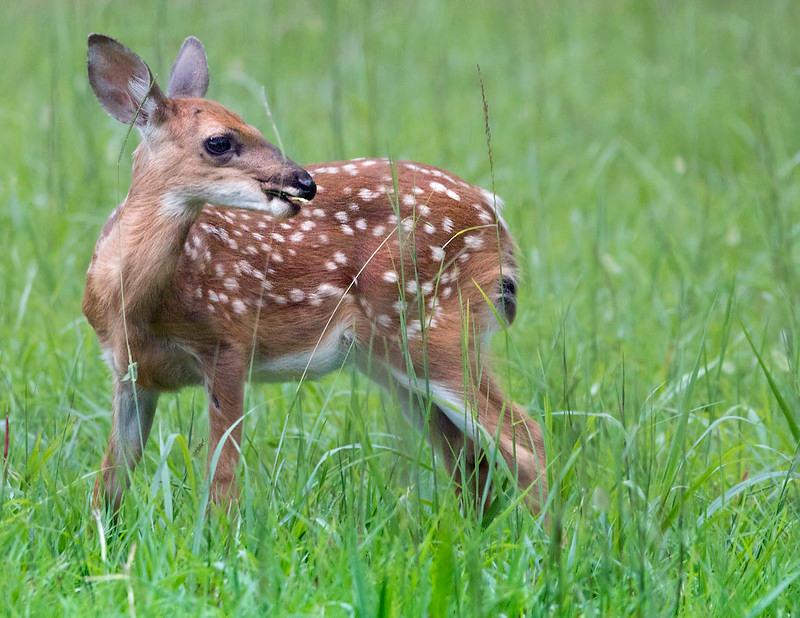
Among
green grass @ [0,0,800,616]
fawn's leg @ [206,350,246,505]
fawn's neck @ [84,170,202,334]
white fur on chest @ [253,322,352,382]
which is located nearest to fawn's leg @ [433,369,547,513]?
green grass @ [0,0,800,616]

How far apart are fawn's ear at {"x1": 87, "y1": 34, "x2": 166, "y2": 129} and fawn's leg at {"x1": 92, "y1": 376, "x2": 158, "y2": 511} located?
0.88m

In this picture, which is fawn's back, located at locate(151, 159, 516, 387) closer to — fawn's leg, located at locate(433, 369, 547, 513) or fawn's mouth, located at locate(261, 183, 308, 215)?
fawn's leg, located at locate(433, 369, 547, 513)

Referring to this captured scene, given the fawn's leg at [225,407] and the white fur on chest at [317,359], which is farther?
the white fur on chest at [317,359]

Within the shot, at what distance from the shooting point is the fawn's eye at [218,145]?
350cm

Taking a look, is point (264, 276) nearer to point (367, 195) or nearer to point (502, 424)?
point (367, 195)

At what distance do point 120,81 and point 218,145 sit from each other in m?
0.48

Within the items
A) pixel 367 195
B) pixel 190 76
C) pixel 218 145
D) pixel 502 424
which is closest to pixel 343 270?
pixel 367 195

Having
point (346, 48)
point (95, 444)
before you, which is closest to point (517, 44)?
point (346, 48)

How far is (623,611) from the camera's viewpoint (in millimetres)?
2721

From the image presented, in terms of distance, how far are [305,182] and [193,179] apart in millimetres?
370

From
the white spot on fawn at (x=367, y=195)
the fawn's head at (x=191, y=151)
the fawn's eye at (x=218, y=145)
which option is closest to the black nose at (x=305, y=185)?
the fawn's head at (x=191, y=151)

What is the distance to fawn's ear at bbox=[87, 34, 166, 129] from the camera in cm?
362

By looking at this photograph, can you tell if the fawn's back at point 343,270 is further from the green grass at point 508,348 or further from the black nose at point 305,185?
the black nose at point 305,185

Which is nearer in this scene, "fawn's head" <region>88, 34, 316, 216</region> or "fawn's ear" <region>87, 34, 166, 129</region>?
"fawn's head" <region>88, 34, 316, 216</region>
